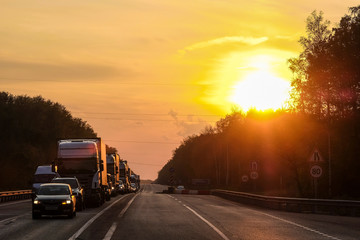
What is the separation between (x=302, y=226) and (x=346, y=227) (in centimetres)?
157

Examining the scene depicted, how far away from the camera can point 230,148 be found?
442 feet

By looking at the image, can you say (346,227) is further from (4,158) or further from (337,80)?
(4,158)

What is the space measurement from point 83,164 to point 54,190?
10.00 m

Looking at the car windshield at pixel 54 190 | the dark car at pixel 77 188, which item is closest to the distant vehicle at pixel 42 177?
the dark car at pixel 77 188

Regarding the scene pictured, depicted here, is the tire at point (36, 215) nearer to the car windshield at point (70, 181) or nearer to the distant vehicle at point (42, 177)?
the car windshield at point (70, 181)

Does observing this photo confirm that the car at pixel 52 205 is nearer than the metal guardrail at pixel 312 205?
Yes

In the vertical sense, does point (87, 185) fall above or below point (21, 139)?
below

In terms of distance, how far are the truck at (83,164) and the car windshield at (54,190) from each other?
29.9 ft

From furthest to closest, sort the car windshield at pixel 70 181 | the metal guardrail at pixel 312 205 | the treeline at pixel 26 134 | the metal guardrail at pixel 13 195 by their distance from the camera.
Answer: the treeline at pixel 26 134
the metal guardrail at pixel 13 195
the car windshield at pixel 70 181
the metal guardrail at pixel 312 205

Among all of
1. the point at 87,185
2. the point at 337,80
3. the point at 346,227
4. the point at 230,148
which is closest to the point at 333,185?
the point at 337,80

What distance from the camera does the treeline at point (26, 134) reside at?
10462 cm

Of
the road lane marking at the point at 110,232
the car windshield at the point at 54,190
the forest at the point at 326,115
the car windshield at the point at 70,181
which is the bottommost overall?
the road lane marking at the point at 110,232

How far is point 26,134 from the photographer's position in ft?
366

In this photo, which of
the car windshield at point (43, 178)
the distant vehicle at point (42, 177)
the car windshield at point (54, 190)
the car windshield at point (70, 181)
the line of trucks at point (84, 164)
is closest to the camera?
the car windshield at point (54, 190)
